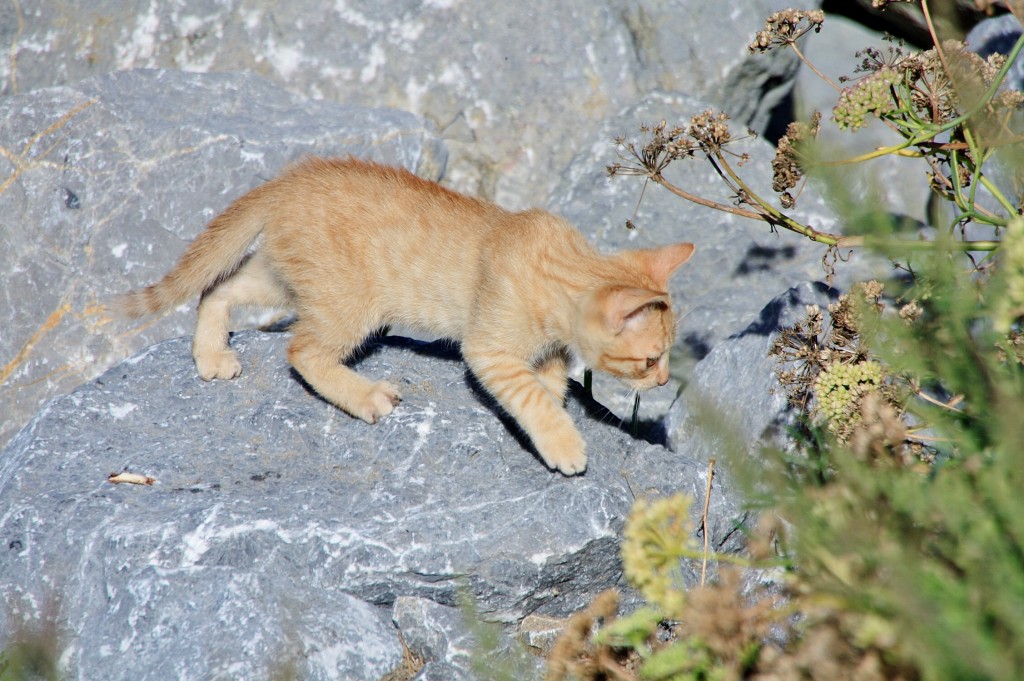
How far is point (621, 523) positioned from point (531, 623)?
410 millimetres

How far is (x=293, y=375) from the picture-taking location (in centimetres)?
344

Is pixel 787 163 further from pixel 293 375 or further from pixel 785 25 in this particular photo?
pixel 293 375

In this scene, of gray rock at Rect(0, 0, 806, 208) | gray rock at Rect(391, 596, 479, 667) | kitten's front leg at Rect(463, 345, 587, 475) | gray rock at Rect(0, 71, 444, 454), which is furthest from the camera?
gray rock at Rect(0, 0, 806, 208)

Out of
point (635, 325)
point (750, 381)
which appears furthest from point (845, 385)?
point (750, 381)

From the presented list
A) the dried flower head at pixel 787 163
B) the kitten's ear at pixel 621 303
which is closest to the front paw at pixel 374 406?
the kitten's ear at pixel 621 303

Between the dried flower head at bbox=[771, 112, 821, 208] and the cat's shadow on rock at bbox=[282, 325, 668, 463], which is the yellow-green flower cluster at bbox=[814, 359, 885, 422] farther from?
the cat's shadow on rock at bbox=[282, 325, 668, 463]

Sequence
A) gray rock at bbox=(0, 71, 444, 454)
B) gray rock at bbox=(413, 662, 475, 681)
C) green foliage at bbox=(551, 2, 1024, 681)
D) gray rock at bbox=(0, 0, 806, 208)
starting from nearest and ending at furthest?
green foliage at bbox=(551, 2, 1024, 681)
gray rock at bbox=(413, 662, 475, 681)
gray rock at bbox=(0, 71, 444, 454)
gray rock at bbox=(0, 0, 806, 208)

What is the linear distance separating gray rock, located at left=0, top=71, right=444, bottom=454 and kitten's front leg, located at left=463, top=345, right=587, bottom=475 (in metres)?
1.71

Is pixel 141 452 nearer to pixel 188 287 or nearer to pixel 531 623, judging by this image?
pixel 188 287

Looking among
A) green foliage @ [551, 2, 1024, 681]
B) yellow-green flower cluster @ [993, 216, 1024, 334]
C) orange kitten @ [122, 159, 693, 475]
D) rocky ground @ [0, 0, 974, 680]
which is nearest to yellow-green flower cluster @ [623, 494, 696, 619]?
green foliage @ [551, 2, 1024, 681]

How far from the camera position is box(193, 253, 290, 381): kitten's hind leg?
11.0 ft

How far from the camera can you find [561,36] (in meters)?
5.12

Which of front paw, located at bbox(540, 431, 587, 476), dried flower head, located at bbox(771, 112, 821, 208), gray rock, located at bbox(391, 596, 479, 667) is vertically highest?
dried flower head, located at bbox(771, 112, 821, 208)

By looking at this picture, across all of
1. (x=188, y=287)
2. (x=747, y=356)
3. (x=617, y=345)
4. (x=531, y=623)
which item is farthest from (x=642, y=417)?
(x=188, y=287)
